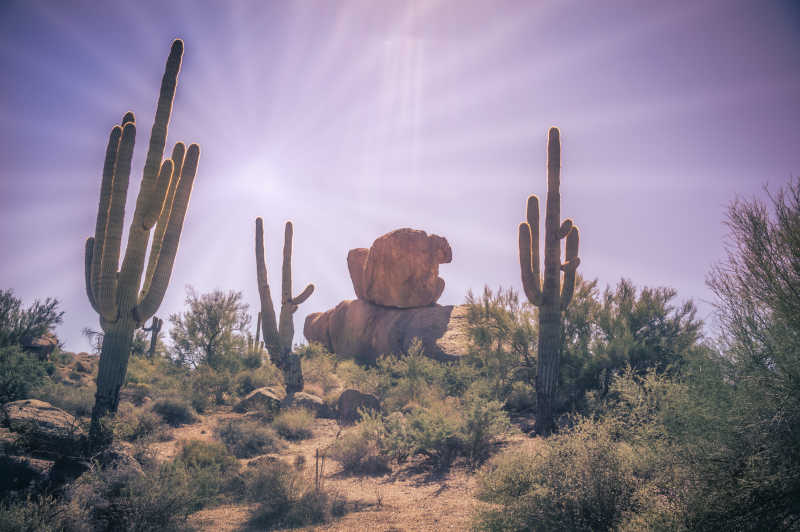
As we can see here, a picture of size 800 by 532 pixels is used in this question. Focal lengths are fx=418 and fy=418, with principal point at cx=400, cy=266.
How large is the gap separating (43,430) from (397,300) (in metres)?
21.8

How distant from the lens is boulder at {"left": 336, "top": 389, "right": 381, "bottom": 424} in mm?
13859

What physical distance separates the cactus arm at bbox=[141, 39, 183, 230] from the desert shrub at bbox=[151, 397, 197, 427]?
633 centimetres

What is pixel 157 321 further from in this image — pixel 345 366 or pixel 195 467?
pixel 195 467

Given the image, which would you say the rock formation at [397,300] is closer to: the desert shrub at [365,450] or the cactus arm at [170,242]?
the desert shrub at [365,450]

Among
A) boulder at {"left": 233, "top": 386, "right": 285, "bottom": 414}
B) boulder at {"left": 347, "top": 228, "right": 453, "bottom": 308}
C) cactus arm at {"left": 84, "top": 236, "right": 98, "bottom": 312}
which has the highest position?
boulder at {"left": 347, "top": 228, "right": 453, "bottom": 308}

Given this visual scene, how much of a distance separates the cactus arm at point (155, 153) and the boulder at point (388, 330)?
46.4ft

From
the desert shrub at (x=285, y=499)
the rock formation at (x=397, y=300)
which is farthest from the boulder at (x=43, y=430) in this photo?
the rock formation at (x=397, y=300)

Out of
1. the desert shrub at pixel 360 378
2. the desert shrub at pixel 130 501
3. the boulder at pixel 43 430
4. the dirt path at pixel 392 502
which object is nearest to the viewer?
the desert shrub at pixel 130 501

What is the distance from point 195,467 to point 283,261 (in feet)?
37.6

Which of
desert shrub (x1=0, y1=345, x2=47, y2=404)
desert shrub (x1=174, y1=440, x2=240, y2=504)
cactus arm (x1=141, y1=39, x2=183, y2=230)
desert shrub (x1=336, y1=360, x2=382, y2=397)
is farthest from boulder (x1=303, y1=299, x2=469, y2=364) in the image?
desert shrub (x1=0, y1=345, x2=47, y2=404)

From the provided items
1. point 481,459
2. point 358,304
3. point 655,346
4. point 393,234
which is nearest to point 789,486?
point 481,459

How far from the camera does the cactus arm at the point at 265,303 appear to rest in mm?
18672

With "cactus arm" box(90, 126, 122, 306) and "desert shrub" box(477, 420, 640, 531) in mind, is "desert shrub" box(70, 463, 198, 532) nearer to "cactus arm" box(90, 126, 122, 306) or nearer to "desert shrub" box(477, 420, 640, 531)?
"desert shrub" box(477, 420, 640, 531)

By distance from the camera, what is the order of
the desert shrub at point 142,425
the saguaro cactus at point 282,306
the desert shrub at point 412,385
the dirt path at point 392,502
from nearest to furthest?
the dirt path at point 392,502 < the desert shrub at point 142,425 < the desert shrub at point 412,385 < the saguaro cactus at point 282,306
